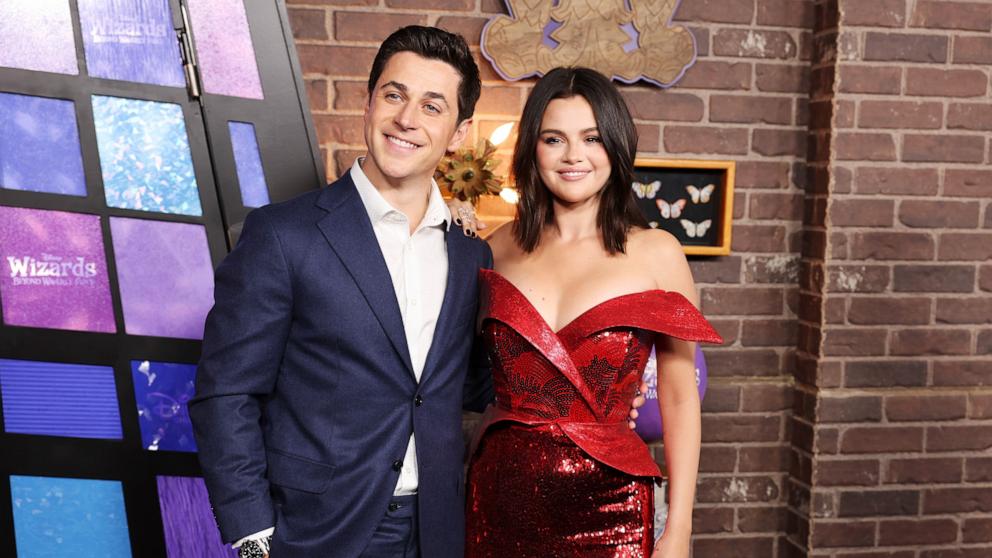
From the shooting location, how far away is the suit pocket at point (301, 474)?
1.66 metres

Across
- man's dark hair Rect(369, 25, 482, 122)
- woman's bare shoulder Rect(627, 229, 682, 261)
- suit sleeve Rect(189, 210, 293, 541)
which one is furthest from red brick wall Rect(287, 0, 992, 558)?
suit sleeve Rect(189, 210, 293, 541)

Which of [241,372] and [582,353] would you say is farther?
[582,353]

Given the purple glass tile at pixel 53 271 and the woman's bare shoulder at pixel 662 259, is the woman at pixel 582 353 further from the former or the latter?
the purple glass tile at pixel 53 271

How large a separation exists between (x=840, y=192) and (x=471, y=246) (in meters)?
1.56

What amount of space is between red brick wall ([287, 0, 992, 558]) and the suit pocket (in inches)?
53.4

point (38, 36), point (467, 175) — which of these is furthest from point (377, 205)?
point (38, 36)

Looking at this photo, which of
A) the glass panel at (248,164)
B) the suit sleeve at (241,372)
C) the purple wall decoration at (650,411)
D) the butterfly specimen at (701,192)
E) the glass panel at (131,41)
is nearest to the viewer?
the suit sleeve at (241,372)

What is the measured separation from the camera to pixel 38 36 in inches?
84.4

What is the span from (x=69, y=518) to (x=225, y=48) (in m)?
1.21

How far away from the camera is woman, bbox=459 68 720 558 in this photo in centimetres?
196

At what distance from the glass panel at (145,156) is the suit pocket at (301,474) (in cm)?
84

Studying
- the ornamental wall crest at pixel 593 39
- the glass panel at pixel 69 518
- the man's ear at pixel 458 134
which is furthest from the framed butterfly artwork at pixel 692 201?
the glass panel at pixel 69 518

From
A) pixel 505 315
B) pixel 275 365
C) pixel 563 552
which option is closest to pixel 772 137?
pixel 505 315

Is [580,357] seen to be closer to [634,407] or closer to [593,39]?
[634,407]
